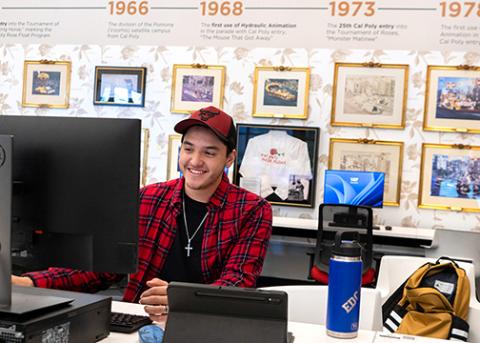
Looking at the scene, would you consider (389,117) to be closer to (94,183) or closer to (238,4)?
(238,4)

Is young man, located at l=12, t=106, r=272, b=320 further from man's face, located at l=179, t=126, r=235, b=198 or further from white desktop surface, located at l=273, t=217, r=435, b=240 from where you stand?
white desktop surface, located at l=273, t=217, r=435, b=240

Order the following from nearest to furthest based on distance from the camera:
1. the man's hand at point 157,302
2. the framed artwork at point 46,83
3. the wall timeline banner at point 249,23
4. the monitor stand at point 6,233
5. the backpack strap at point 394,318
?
1. the monitor stand at point 6,233
2. the man's hand at point 157,302
3. the backpack strap at point 394,318
4. the wall timeline banner at point 249,23
5. the framed artwork at point 46,83

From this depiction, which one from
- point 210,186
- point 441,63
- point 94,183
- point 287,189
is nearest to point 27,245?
point 94,183

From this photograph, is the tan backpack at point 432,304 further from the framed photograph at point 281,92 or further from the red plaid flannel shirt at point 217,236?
the framed photograph at point 281,92

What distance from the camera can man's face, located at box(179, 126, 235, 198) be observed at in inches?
85.4

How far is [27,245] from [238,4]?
4172mm

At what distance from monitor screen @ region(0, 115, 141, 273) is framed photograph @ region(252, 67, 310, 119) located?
13.2ft

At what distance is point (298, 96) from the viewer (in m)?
5.39

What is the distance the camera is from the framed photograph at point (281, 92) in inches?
212

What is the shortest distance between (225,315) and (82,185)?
48 cm

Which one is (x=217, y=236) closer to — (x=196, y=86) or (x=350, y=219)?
(x=350, y=219)

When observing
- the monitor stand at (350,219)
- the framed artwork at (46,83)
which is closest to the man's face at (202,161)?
the monitor stand at (350,219)

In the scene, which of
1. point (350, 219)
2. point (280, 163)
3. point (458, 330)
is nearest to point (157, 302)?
point (458, 330)

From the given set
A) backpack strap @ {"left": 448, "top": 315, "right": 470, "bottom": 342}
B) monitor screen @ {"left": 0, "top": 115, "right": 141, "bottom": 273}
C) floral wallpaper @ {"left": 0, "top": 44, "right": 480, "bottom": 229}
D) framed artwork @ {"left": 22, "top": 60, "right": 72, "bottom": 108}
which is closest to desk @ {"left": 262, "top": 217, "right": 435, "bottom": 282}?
floral wallpaper @ {"left": 0, "top": 44, "right": 480, "bottom": 229}
